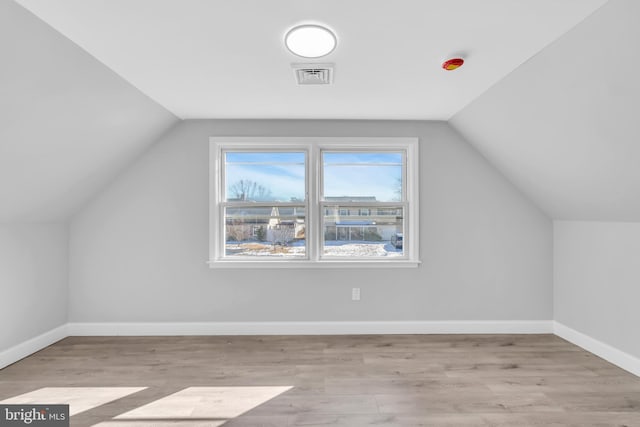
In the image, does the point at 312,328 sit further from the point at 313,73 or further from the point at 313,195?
the point at 313,73

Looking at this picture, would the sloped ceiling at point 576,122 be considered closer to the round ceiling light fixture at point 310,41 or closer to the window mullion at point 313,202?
the round ceiling light fixture at point 310,41

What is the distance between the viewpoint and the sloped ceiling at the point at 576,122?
1.71 meters

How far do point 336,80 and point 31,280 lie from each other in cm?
312

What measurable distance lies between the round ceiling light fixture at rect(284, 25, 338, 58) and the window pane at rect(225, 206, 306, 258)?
182 centimetres

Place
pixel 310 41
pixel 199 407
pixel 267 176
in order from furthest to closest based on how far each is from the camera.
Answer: pixel 267 176
pixel 199 407
pixel 310 41

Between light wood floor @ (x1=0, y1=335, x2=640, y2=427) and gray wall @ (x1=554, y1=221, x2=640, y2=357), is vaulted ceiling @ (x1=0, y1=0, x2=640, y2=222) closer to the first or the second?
gray wall @ (x1=554, y1=221, x2=640, y2=357)

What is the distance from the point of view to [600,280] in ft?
9.75

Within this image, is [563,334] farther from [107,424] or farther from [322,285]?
[107,424]

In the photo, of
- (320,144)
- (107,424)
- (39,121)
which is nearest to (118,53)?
(39,121)

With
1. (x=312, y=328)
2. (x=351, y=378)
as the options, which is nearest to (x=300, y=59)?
(x=351, y=378)

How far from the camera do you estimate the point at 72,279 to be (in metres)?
3.45

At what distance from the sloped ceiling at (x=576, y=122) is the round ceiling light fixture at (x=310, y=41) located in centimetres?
126

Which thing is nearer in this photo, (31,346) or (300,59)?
(300,59)

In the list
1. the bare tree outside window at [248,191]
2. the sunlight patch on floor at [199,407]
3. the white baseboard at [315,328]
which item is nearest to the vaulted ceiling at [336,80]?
the bare tree outside window at [248,191]
